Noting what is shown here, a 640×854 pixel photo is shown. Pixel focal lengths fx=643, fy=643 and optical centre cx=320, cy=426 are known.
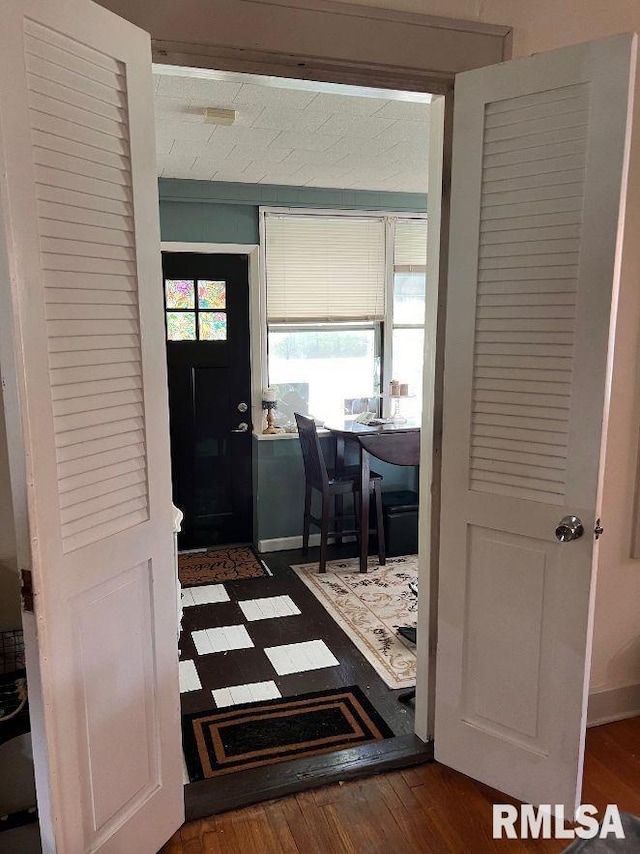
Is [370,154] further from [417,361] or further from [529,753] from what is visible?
[529,753]

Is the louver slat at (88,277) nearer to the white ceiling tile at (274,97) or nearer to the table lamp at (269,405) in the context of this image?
the white ceiling tile at (274,97)

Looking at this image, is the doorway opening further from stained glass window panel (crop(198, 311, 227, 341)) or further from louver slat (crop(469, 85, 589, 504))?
louver slat (crop(469, 85, 589, 504))

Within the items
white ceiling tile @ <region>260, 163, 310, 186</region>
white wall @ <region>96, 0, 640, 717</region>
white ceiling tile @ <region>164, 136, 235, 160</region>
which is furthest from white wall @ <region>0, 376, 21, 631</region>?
white ceiling tile @ <region>260, 163, 310, 186</region>

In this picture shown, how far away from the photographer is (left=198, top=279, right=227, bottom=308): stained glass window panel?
13.4ft

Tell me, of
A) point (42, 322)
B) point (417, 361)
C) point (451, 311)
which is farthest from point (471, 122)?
point (417, 361)

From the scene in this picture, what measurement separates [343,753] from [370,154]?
2.77 m

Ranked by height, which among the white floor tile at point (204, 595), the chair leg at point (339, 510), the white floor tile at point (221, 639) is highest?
the chair leg at point (339, 510)

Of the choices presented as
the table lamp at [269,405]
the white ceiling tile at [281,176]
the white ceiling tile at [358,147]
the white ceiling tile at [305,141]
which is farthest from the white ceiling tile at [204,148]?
the table lamp at [269,405]

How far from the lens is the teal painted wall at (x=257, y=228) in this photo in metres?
3.92

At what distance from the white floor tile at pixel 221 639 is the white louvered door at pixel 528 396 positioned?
126cm

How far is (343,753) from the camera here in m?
2.09

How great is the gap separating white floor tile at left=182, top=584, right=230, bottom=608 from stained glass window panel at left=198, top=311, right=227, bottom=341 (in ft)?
5.12

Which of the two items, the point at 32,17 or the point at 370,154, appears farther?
the point at 370,154

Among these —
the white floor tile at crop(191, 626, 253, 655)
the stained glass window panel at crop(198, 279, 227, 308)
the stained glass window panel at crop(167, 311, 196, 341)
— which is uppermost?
the stained glass window panel at crop(198, 279, 227, 308)
